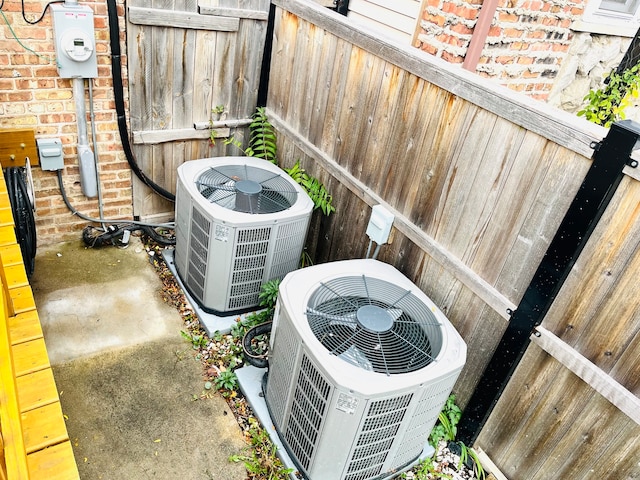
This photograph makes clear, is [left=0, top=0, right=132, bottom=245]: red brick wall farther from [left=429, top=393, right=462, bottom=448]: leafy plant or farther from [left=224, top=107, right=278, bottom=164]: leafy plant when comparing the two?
[left=429, top=393, right=462, bottom=448]: leafy plant

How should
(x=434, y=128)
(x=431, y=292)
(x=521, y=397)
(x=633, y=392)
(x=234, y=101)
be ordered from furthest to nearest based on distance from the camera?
(x=234, y=101) < (x=431, y=292) < (x=434, y=128) < (x=521, y=397) < (x=633, y=392)

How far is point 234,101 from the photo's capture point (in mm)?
4059

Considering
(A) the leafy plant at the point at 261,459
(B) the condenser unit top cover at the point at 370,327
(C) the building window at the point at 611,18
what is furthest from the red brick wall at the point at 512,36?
(A) the leafy plant at the point at 261,459

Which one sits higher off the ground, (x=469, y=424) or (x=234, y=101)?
(x=234, y=101)

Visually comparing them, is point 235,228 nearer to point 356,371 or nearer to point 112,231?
point 356,371

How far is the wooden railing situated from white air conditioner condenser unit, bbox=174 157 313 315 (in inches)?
41.5

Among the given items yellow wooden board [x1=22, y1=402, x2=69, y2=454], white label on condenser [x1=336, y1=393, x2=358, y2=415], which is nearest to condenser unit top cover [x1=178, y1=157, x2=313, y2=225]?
white label on condenser [x1=336, y1=393, x2=358, y2=415]

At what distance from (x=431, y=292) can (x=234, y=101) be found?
2.28 metres

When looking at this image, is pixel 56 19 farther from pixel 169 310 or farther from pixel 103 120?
pixel 169 310

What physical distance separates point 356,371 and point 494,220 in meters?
1.03

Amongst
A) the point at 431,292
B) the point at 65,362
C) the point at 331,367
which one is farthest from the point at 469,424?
the point at 65,362

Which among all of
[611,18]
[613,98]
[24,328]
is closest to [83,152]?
[24,328]

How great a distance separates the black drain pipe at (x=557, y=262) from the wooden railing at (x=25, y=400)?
77.1 inches

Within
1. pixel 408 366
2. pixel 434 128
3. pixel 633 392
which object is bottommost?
pixel 408 366
